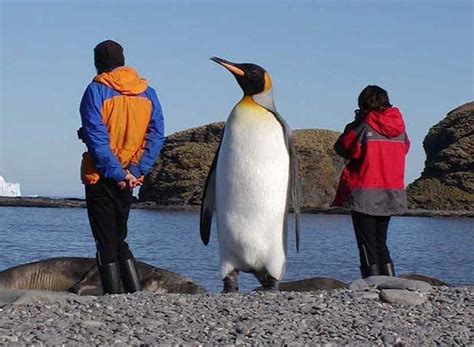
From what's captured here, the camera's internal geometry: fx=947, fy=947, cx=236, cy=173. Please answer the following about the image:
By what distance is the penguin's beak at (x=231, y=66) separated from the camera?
21.5 feet

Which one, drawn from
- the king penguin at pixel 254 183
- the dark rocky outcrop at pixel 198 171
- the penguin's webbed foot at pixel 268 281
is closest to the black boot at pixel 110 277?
the king penguin at pixel 254 183

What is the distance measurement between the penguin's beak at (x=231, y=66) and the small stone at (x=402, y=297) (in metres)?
1.86

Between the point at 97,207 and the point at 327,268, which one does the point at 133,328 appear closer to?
the point at 97,207

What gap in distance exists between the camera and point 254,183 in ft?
21.6

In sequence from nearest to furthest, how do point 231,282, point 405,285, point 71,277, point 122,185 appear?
point 405,285, point 122,185, point 231,282, point 71,277

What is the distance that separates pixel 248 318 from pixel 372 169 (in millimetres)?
2373

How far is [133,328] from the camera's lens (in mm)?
4898

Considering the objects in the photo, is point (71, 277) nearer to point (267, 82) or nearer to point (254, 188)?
point (254, 188)

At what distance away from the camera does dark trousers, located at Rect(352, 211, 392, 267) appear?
285 inches

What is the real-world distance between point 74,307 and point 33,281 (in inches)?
169

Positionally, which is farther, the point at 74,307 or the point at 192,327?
the point at 74,307

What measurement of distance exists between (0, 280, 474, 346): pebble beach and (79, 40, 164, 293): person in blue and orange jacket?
59 cm

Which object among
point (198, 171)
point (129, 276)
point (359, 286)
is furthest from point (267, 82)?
point (198, 171)

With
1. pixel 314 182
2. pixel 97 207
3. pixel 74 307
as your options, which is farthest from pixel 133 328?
pixel 314 182
